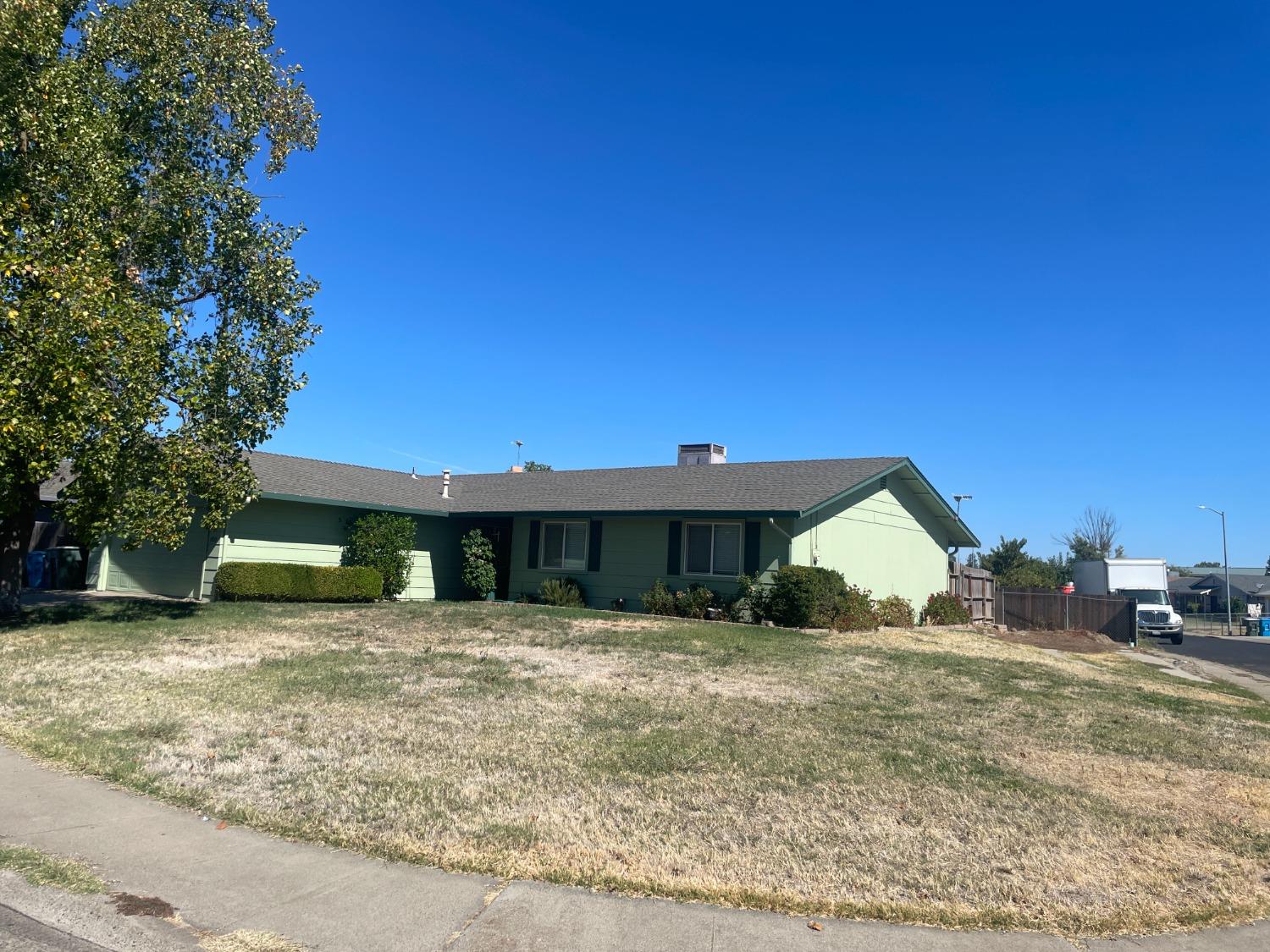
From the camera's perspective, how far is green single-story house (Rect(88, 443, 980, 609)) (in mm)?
21406

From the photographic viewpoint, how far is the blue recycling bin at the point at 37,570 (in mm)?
22750

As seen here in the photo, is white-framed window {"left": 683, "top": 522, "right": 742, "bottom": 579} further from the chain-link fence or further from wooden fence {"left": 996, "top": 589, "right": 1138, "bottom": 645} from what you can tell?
the chain-link fence

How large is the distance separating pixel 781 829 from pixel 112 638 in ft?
39.2

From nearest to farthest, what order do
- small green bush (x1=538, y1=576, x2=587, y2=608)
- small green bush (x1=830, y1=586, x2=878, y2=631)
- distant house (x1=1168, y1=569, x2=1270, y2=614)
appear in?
small green bush (x1=830, y1=586, x2=878, y2=631) < small green bush (x1=538, y1=576, x2=587, y2=608) < distant house (x1=1168, y1=569, x2=1270, y2=614)

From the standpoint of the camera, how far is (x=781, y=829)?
587 centimetres

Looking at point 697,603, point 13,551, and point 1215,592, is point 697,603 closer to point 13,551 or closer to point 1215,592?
point 13,551

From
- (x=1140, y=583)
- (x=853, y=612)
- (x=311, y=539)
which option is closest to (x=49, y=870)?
(x=853, y=612)

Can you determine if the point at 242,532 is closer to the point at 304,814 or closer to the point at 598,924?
the point at 304,814

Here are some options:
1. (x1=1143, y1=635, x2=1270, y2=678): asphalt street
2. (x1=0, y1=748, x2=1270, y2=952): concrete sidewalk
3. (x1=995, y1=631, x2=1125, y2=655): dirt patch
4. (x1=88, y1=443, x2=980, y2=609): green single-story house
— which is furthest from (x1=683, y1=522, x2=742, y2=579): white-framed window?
(x1=0, y1=748, x2=1270, y2=952): concrete sidewalk

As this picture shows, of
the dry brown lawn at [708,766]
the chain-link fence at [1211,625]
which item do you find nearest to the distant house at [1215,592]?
the chain-link fence at [1211,625]

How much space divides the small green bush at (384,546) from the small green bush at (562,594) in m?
3.89

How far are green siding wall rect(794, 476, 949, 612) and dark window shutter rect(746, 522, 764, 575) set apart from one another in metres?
0.92

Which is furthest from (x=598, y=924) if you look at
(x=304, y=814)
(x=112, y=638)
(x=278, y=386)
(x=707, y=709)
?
(x=278, y=386)

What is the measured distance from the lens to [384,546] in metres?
23.6
